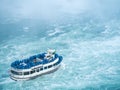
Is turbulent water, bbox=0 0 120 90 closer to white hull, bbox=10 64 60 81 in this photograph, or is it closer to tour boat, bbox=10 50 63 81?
white hull, bbox=10 64 60 81

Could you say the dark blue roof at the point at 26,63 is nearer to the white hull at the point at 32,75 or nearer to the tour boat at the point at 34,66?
the tour boat at the point at 34,66

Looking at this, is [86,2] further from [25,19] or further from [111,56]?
[111,56]

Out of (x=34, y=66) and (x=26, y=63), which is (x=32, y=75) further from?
(x=26, y=63)

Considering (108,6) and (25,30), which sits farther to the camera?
(108,6)

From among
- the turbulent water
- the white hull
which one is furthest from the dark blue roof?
the turbulent water

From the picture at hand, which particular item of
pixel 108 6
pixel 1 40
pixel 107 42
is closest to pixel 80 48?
pixel 107 42

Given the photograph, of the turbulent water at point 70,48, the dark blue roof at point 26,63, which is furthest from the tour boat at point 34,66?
the turbulent water at point 70,48

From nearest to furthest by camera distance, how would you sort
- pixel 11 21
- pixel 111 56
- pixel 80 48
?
1. pixel 111 56
2. pixel 80 48
3. pixel 11 21
